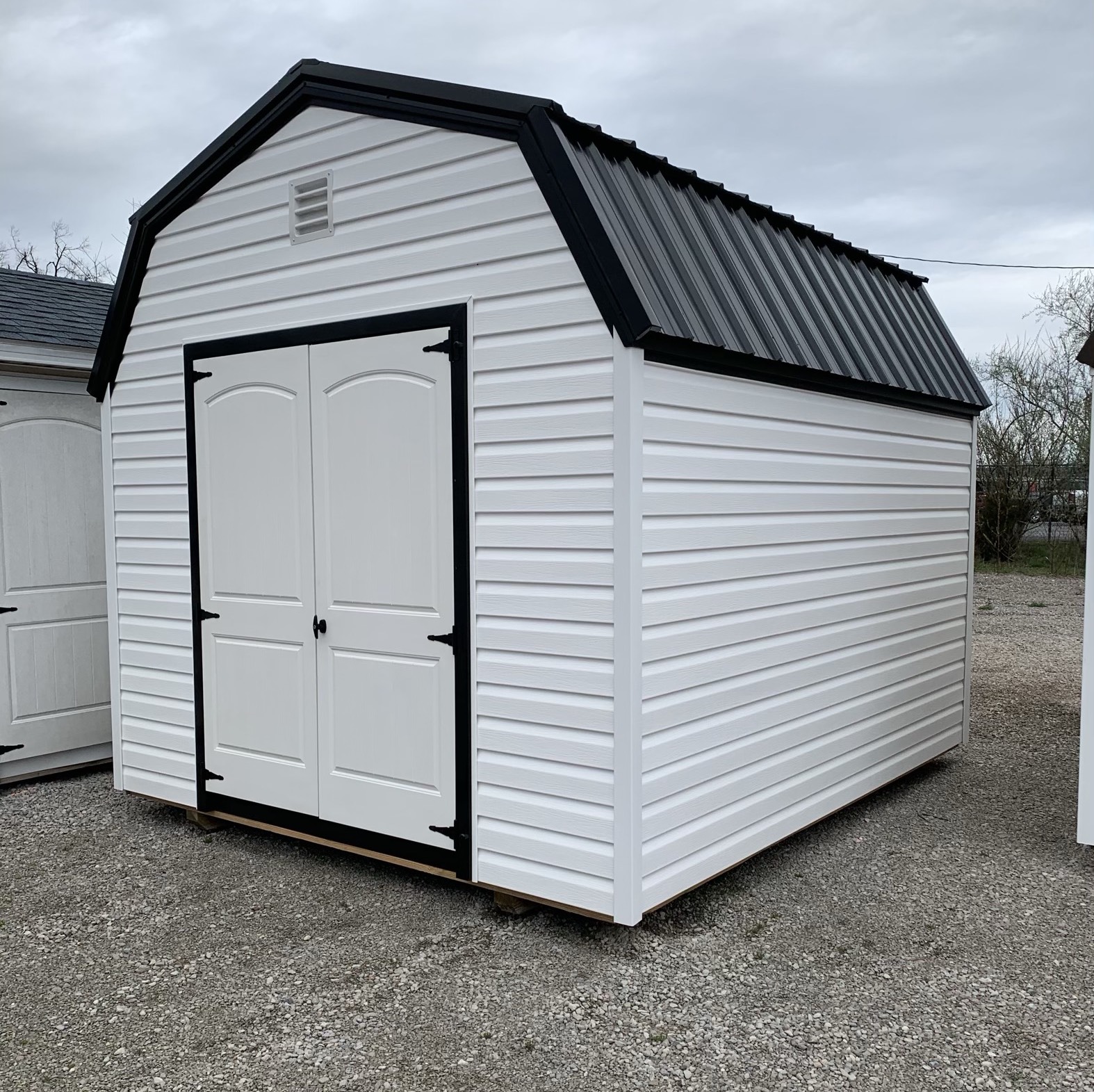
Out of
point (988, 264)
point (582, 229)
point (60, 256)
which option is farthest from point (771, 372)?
point (60, 256)

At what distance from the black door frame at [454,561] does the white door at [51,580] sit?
160 centimetres

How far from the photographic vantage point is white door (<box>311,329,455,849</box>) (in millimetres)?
3596

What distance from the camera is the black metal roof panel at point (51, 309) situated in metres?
5.29

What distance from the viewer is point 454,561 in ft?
11.6

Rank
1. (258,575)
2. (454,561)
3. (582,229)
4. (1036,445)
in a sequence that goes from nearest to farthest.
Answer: (582,229) → (454,561) → (258,575) → (1036,445)

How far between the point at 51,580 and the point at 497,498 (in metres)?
3.28

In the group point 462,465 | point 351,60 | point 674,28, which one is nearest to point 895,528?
point 462,465

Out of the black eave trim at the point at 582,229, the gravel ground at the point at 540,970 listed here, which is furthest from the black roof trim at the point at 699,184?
the gravel ground at the point at 540,970

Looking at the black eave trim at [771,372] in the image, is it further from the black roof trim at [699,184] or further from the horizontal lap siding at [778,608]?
the black roof trim at [699,184]

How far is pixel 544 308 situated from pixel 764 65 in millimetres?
11476

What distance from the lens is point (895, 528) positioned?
16.1ft

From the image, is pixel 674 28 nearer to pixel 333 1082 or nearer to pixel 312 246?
pixel 312 246

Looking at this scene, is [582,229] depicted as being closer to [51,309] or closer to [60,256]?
[51,309]

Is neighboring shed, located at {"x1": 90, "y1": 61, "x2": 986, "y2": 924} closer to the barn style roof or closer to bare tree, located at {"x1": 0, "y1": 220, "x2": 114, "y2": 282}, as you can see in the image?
the barn style roof
